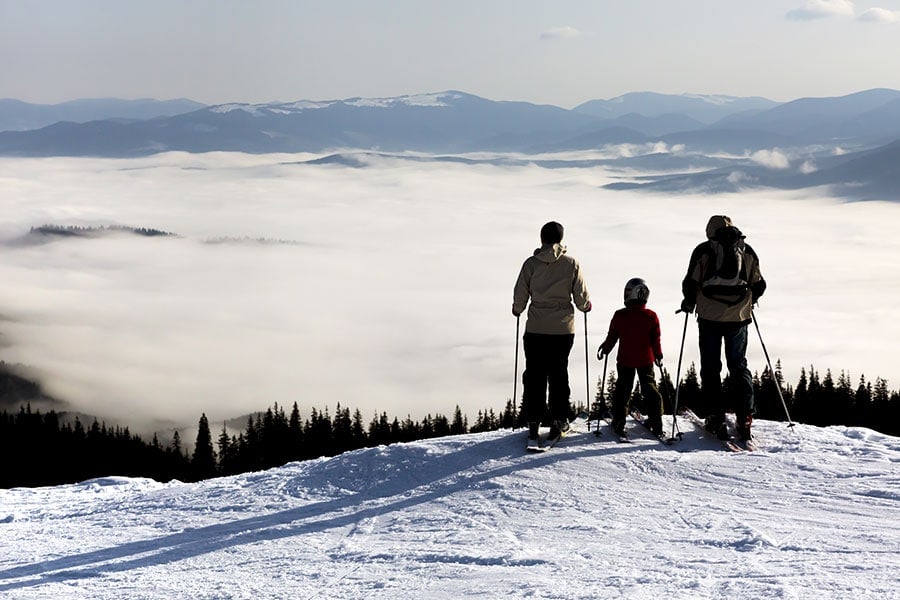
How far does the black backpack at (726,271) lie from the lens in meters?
9.32

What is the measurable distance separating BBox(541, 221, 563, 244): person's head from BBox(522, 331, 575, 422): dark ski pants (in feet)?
3.81

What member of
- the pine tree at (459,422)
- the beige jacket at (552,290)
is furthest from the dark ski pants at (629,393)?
the pine tree at (459,422)

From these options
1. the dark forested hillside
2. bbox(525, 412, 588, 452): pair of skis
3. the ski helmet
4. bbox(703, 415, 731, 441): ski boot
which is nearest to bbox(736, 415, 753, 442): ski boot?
bbox(703, 415, 731, 441): ski boot

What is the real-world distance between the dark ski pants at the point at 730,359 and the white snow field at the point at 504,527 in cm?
70

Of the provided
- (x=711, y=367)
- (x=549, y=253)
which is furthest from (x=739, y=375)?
(x=549, y=253)

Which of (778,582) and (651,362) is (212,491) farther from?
(778,582)

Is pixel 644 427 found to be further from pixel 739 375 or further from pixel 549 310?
pixel 549 310

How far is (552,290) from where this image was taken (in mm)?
9359

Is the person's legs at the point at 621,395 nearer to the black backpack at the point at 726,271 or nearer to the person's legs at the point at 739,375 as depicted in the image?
the person's legs at the point at 739,375

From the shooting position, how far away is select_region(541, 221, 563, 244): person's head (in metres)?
9.13

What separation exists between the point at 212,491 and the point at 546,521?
15.9 ft

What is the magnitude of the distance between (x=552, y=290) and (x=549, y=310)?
26 cm

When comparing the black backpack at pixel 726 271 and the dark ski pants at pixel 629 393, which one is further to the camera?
the dark ski pants at pixel 629 393

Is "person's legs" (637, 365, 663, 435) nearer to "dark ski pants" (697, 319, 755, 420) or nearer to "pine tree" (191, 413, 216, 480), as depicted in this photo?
"dark ski pants" (697, 319, 755, 420)
